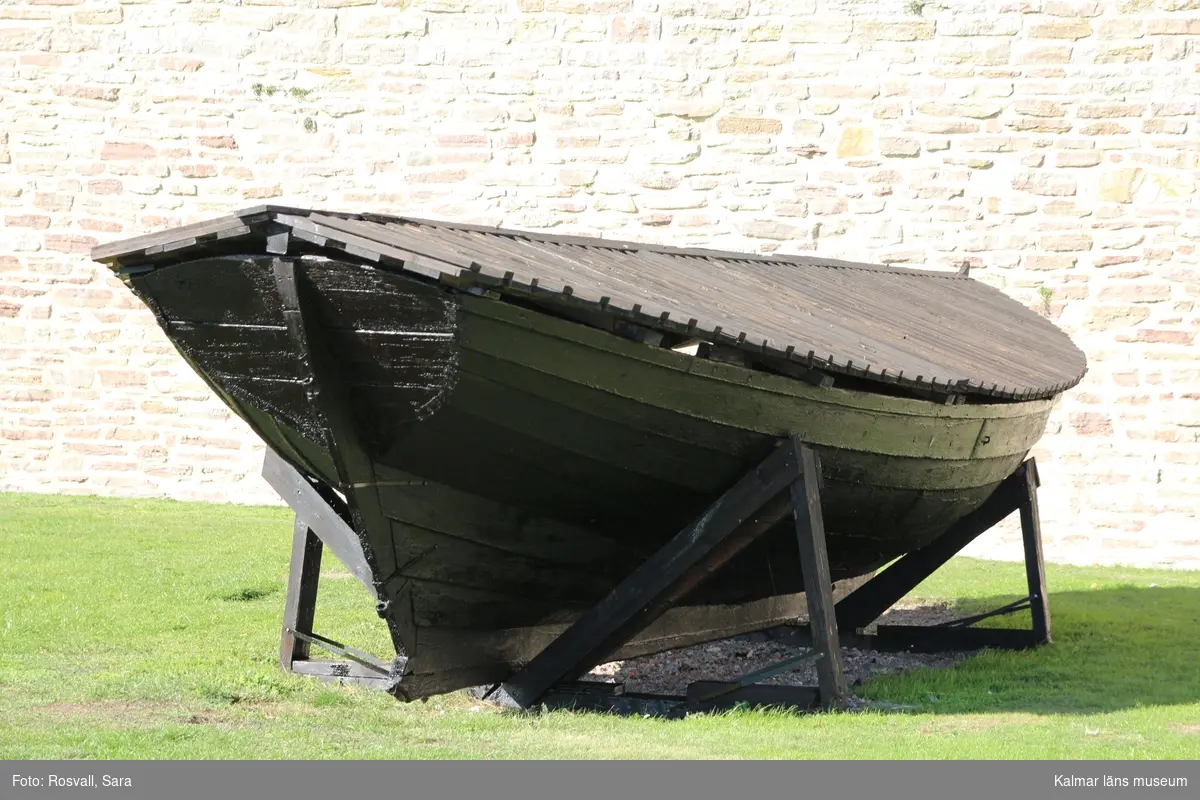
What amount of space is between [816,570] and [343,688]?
6.56 feet

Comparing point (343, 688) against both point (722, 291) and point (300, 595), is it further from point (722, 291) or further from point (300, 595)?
point (722, 291)

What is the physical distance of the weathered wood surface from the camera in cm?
471

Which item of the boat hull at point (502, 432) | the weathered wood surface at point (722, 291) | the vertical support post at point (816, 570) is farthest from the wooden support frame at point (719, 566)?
the weathered wood surface at point (722, 291)

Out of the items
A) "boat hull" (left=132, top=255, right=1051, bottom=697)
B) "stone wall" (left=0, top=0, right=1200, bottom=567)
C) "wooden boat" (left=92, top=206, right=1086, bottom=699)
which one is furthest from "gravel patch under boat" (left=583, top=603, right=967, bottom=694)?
"stone wall" (left=0, top=0, right=1200, bottom=567)

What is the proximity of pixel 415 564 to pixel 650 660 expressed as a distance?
2952 mm

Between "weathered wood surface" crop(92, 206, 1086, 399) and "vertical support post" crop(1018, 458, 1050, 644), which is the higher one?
"weathered wood surface" crop(92, 206, 1086, 399)

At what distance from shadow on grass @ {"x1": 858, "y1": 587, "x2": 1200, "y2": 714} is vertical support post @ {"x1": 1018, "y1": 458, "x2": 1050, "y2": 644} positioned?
11 centimetres

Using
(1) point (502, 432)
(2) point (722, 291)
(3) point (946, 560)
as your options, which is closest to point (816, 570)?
(2) point (722, 291)

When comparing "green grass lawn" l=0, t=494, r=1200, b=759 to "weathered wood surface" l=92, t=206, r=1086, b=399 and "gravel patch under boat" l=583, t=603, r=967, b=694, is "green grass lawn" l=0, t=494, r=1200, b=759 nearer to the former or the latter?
"gravel patch under boat" l=583, t=603, r=967, b=694

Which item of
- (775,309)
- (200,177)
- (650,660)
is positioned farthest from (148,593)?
(200,177)

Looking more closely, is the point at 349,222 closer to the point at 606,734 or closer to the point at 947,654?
the point at 606,734

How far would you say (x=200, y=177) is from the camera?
12195 mm

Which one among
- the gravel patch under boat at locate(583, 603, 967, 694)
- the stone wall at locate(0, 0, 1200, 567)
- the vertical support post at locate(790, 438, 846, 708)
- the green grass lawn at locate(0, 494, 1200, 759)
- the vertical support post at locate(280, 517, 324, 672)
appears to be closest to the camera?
the green grass lawn at locate(0, 494, 1200, 759)

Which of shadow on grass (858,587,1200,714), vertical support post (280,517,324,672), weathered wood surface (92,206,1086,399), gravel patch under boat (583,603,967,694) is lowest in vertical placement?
gravel patch under boat (583,603,967,694)
